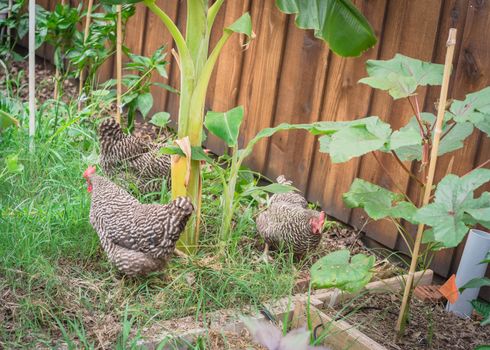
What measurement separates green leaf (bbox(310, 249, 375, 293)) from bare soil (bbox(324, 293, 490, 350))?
0.33 metres

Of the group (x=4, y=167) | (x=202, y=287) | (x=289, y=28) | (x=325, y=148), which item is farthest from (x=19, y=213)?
(x=289, y=28)

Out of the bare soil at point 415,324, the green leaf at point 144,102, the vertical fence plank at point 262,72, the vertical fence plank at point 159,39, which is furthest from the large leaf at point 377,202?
the vertical fence plank at point 159,39

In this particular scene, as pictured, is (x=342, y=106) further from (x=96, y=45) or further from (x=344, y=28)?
(x=96, y=45)

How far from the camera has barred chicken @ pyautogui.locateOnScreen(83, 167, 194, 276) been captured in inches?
139

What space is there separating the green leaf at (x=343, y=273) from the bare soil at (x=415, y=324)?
0.33m

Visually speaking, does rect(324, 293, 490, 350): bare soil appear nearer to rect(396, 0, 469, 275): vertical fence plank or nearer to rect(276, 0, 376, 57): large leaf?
rect(396, 0, 469, 275): vertical fence plank

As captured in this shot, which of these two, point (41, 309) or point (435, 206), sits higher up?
point (435, 206)

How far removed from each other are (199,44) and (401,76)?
3.70ft

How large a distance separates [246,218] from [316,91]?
1008 mm

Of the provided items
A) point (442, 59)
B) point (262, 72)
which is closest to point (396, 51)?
point (442, 59)

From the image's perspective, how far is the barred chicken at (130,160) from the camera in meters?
4.49

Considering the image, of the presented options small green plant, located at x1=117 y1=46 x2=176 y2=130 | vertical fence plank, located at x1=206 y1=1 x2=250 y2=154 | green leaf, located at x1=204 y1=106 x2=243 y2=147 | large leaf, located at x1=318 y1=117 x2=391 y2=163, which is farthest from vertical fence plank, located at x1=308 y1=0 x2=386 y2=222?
large leaf, located at x1=318 y1=117 x2=391 y2=163

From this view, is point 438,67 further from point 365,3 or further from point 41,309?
point 41,309

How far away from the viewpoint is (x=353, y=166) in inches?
179
